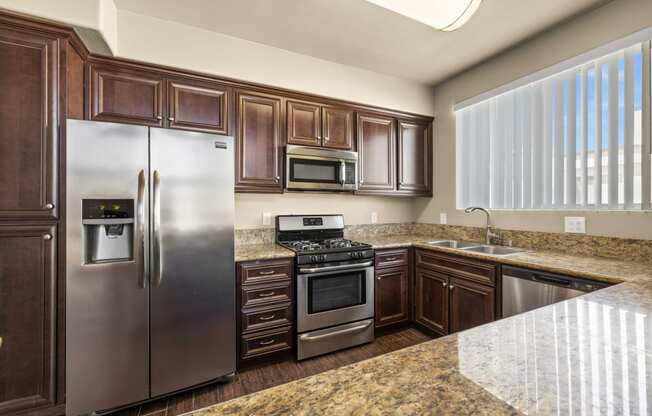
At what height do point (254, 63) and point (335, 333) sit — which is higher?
point (254, 63)

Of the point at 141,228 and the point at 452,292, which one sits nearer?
the point at 141,228

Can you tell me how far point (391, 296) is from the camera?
274 centimetres

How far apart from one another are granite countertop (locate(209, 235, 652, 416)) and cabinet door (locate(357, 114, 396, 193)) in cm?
225

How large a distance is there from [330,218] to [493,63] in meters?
2.18

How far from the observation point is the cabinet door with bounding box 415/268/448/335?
250 centimetres

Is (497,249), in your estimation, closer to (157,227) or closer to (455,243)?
(455,243)

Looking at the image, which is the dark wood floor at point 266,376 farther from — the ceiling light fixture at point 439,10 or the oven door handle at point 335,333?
the ceiling light fixture at point 439,10

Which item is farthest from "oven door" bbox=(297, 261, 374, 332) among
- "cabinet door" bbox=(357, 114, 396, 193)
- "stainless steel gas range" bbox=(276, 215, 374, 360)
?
"cabinet door" bbox=(357, 114, 396, 193)

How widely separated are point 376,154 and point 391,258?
1.12m

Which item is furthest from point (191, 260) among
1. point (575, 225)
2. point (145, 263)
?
point (575, 225)

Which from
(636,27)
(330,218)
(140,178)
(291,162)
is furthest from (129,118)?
(636,27)

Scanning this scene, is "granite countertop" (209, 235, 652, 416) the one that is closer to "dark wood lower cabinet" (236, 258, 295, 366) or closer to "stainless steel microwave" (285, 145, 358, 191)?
"dark wood lower cabinet" (236, 258, 295, 366)

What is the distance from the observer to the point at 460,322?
7.76ft

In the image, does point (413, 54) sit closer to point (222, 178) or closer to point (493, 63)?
point (493, 63)
